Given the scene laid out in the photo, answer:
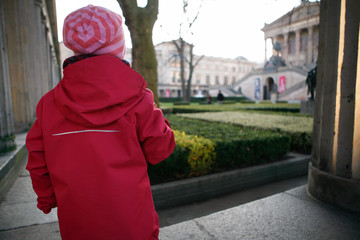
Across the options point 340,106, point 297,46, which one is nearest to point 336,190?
point 340,106

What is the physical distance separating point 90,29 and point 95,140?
51cm

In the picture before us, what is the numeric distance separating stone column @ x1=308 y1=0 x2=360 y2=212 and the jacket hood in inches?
87.0

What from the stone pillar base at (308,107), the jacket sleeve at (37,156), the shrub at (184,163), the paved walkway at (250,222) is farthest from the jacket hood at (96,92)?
the stone pillar base at (308,107)

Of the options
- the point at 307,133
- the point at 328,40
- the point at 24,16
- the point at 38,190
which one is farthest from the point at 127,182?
the point at 24,16

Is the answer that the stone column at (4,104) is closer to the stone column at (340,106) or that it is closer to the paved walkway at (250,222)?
the paved walkway at (250,222)

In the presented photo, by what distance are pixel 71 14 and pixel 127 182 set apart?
32.7 inches

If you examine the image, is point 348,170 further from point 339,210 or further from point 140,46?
point 140,46

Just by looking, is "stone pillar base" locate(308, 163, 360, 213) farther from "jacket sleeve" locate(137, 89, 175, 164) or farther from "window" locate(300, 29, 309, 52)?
"window" locate(300, 29, 309, 52)

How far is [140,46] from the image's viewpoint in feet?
20.2

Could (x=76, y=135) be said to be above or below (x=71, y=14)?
below

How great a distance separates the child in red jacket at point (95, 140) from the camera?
106 centimetres

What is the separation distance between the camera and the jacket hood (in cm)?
106

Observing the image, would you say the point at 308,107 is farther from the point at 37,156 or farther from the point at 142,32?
the point at 37,156

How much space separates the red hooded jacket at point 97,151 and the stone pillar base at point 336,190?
2211 mm
